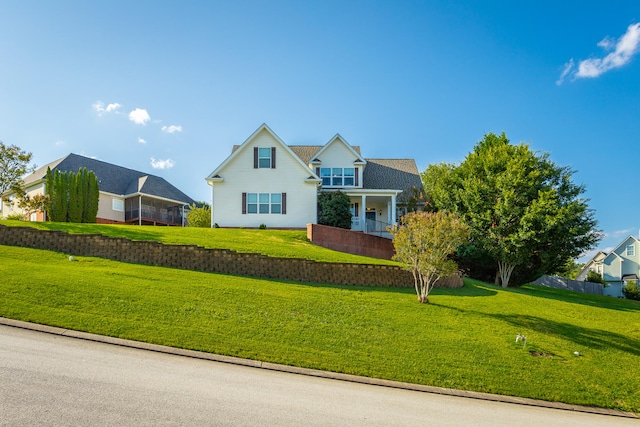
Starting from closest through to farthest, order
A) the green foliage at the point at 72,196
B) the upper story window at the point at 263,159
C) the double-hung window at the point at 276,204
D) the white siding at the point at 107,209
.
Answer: the double-hung window at the point at 276,204 → the upper story window at the point at 263,159 → the green foliage at the point at 72,196 → the white siding at the point at 107,209

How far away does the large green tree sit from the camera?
25.5 m

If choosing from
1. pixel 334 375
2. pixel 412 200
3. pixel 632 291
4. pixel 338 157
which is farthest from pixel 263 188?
pixel 632 291

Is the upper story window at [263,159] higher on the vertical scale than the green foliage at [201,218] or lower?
higher

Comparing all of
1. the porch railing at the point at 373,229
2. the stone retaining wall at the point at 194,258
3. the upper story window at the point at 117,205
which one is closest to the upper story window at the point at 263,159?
the porch railing at the point at 373,229

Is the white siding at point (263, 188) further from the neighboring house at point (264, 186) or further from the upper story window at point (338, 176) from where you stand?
the upper story window at point (338, 176)

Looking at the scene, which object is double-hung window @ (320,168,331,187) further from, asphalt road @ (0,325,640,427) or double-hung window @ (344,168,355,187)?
asphalt road @ (0,325,640,427)

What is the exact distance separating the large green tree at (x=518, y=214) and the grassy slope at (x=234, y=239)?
7689 millimetres

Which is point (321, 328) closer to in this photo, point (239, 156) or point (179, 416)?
point (179, 416)

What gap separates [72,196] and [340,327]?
29.4 meters

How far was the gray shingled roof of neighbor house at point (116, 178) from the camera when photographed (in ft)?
134

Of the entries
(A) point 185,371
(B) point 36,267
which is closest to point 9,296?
(B) point 36,267

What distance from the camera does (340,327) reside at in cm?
1275

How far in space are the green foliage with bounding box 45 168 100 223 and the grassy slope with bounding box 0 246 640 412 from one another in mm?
18378

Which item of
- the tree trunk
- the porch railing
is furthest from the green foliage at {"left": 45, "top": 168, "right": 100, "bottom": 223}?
the tree trunk
